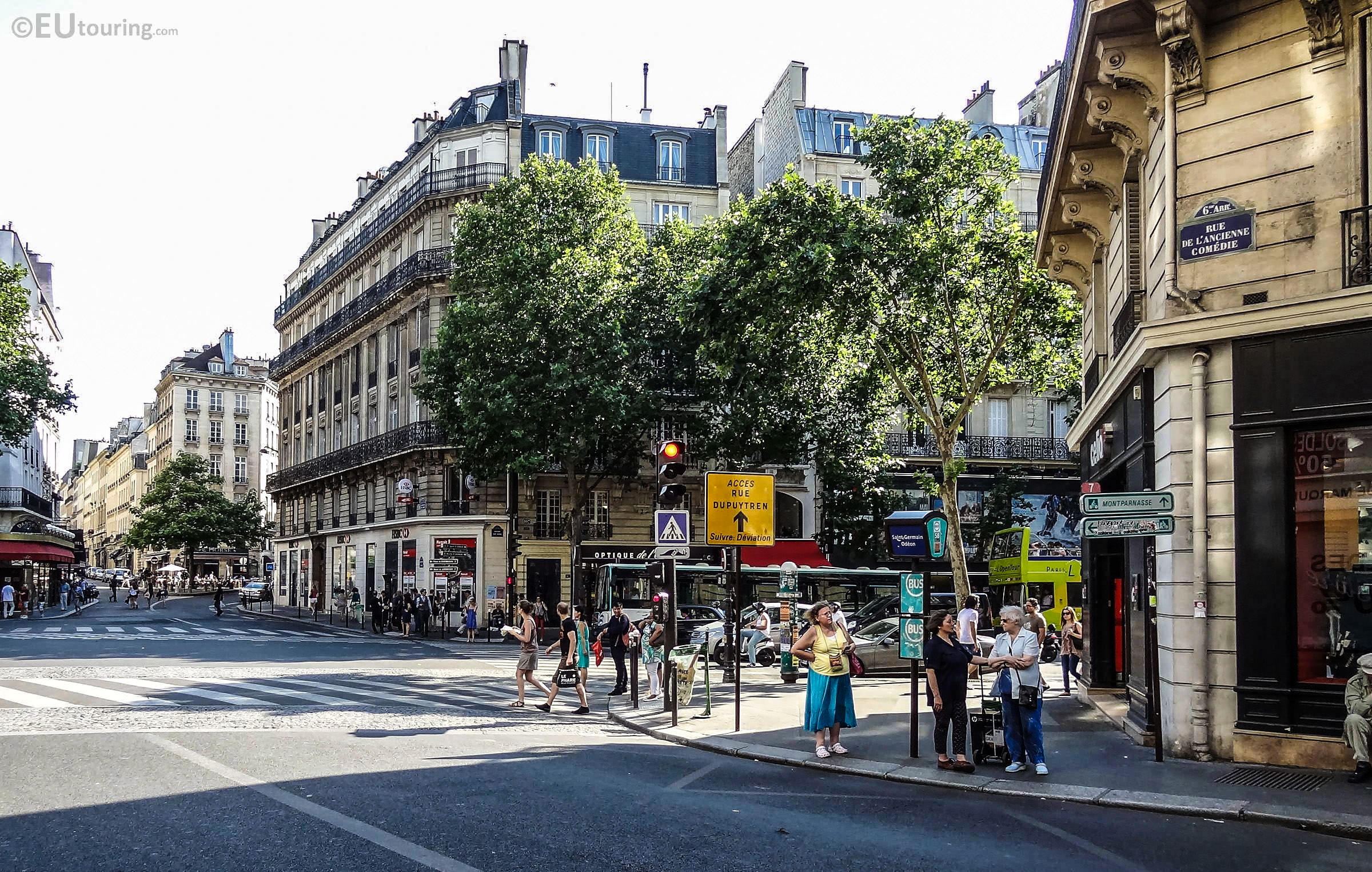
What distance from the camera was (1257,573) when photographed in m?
11.3

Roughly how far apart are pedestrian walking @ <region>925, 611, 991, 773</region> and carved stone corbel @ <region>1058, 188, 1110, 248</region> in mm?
7928

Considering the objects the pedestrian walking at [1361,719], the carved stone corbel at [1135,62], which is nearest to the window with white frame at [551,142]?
the carved stone corbel at [1135,62]

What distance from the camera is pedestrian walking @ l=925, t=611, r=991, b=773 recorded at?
11359 millimetres

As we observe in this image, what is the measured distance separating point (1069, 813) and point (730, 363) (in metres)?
18.5

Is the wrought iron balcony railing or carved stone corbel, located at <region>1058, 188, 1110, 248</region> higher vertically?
the wrought iron balcony railing

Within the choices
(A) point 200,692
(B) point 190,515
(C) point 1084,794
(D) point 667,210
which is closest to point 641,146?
(D) point 667,210

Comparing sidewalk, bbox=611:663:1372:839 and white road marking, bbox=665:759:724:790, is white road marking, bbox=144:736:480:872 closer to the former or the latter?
white road marking, bbox=665:759:724:790

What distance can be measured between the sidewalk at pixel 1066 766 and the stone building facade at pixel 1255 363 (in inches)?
30.1

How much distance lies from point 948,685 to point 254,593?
66152 mm

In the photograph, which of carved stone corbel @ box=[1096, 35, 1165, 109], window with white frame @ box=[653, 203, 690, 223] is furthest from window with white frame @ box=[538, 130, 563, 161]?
carved stone corbel @ box=[1096, 35, 1165, 109]

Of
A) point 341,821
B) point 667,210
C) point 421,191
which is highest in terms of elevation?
point 421,191

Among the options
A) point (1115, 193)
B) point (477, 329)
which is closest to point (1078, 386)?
point (1115, 193)

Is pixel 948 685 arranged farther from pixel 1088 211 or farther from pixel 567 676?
pixel 1088 211

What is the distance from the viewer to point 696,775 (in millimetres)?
11000
